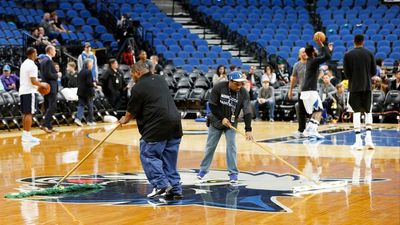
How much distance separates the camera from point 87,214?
7.59 meters

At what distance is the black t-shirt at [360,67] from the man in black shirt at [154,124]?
560 centimetres

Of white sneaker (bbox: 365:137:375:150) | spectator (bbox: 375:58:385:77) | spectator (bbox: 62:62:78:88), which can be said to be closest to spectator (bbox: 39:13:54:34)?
spectator (bbox: 62:62:78:88)

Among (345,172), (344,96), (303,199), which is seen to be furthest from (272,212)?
(344,96)

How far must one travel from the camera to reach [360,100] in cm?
1363

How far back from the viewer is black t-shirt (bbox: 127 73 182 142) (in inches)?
337

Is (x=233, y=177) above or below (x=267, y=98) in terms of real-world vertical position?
above

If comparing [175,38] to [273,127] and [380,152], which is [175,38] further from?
[380,152]

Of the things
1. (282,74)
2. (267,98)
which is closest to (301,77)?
(267,98)

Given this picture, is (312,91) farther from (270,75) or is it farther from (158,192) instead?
(270,75)

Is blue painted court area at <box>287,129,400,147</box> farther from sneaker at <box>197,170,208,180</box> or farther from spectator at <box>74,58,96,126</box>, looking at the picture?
spectator at <box>74,58,96,126</box>

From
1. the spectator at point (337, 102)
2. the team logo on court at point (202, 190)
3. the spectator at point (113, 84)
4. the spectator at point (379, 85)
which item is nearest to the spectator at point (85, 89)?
the spectator at point (113, 84)

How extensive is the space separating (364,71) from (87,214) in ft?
23.4

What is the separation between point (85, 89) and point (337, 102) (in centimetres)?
657

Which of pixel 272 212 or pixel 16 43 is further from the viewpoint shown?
pixel 16 43
